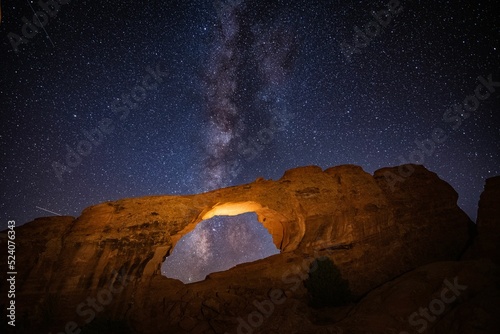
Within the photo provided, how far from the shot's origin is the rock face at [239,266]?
1548 cm

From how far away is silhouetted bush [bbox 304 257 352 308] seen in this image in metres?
13.4

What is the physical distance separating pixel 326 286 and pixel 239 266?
6486mm

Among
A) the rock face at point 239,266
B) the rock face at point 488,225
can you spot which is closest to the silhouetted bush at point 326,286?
the rock face at point 239,266

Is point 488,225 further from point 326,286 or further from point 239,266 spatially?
point 239,266

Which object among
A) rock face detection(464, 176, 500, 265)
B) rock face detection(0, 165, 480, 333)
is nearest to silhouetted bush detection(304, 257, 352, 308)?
rock face detection(0, 165, 480, 333)

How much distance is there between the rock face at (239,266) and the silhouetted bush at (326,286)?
2.45 ft

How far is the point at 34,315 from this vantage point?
51.9 feet

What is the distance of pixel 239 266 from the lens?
18.4 metres

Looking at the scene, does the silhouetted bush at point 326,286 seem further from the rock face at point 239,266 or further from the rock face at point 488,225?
the rock face at point 488,225

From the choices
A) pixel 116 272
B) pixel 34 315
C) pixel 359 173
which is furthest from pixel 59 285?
pixel 359 173

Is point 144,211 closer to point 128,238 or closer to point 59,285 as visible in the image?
point 128,238

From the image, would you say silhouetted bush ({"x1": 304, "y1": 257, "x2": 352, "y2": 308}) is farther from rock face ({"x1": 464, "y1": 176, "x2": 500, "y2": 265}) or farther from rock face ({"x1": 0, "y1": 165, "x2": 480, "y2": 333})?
rock face ({"x1": 464, "y1": 176, "x2": 500, "y2": 265})

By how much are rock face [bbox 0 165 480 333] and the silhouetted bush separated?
2.45 ft

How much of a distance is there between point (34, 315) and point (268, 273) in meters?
14.2
